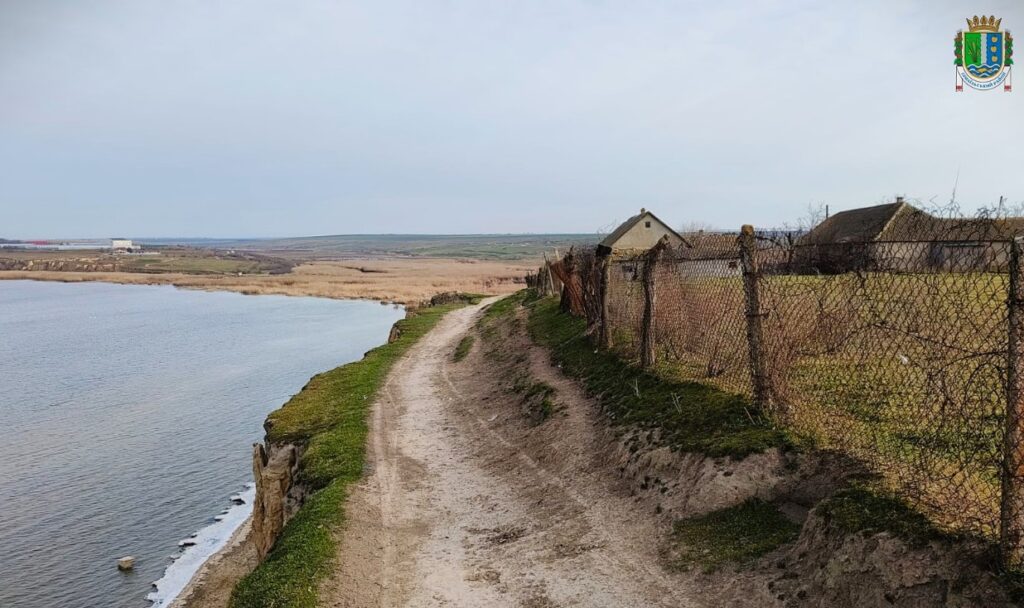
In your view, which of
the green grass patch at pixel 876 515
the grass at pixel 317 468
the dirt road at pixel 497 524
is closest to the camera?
the green grass patch at pixel 876 515

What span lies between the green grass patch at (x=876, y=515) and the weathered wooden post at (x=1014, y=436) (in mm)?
465

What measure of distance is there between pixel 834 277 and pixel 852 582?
3.22 m

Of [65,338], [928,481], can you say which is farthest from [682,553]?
[65,338]

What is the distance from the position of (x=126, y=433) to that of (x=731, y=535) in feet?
73.3

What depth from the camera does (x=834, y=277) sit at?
7.28 meters

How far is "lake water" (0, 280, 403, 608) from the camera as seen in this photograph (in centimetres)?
1455

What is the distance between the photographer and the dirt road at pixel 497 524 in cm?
725

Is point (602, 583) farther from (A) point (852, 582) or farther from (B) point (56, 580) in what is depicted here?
(B) point (56, 580)

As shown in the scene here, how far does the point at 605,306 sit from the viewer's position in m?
15.7

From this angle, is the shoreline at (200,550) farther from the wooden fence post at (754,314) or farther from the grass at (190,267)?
the grass at (190,267)

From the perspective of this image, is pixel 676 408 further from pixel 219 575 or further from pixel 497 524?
pixel 219 575

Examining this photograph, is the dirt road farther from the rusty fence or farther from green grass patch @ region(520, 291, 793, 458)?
the rusty fence

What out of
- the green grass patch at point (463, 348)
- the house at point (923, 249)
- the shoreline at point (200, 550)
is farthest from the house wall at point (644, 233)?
the house at point (923, 249)

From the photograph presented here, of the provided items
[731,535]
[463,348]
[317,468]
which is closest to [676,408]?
[731,535]
